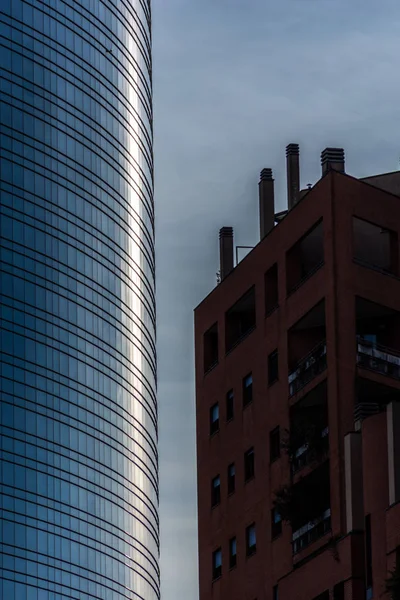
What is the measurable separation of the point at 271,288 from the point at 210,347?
9500 mm

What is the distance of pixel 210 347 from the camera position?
3406 inches

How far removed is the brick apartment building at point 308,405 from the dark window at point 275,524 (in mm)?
87

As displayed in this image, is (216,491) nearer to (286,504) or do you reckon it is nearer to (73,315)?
(286,504)

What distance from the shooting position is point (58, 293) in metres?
171

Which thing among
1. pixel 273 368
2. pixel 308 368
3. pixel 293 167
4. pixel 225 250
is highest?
pixel 293 167

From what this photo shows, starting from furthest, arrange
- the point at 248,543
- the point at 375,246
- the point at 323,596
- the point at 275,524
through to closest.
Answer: the point at 248,543 → the point at 375,246 → the point at 275,524 → the point at 323,596

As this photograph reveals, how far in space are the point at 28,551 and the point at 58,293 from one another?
29.2m

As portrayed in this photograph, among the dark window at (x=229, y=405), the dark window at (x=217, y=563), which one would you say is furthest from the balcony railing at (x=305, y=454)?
the dark window at (x=217, y=563)

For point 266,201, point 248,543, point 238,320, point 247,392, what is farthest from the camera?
point 266,201

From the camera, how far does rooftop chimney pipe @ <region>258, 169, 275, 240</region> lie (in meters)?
83.6

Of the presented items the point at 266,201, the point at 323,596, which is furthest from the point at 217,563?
the point at 266,201

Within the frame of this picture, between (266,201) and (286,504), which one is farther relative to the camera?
(266,201)

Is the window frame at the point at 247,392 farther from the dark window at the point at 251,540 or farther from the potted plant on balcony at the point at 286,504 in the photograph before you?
the potted plant on balcony at the point at 286,504

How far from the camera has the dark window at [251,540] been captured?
76.1 m
